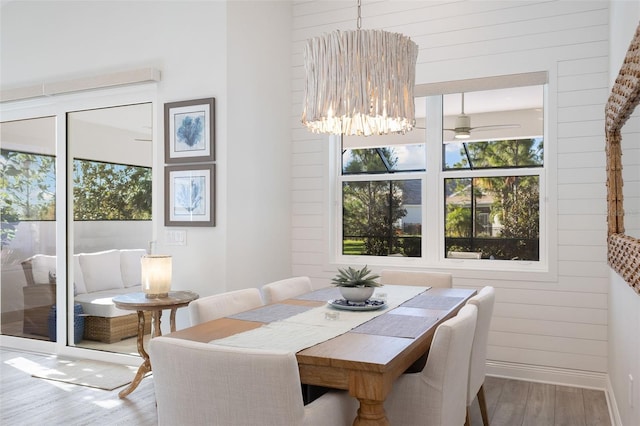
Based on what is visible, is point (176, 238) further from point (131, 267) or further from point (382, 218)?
point (382, 218)

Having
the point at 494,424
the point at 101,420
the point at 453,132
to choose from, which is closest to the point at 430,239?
the point at 453,132

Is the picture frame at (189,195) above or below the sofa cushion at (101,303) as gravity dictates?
above

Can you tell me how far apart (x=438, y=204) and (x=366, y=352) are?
2731 millimetres

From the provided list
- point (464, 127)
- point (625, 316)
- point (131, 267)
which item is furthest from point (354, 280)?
point (131, 267)

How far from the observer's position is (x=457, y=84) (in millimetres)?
4246

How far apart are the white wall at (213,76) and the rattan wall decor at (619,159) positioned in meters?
2.50

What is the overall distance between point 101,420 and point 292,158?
8.59ft

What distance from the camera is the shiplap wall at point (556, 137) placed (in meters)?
3.75

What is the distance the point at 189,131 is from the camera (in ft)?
13.1

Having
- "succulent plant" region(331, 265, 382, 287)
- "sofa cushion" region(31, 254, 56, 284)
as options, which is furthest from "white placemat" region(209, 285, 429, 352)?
"sofa cushion" region(31, 254, 56, 284)

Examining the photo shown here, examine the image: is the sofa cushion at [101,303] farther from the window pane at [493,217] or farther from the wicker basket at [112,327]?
the window pane at [493,217]

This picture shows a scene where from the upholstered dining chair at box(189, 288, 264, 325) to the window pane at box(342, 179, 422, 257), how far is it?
1.92 meters

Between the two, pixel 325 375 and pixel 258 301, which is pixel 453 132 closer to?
pixel 258 301

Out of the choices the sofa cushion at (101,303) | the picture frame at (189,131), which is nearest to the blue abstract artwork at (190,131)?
the picture frame at (189,131)
